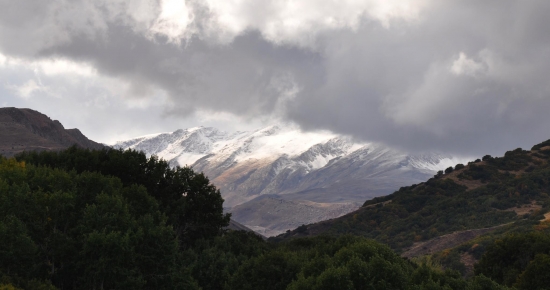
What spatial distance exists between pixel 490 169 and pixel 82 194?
121 meters

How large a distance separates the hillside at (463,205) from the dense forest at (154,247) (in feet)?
159

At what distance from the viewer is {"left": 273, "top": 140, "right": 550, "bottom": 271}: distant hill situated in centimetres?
10150

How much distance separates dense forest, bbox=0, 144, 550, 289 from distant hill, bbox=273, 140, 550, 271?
3578cm

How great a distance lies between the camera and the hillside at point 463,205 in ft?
383

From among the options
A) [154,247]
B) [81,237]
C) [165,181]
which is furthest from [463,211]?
[81,237]

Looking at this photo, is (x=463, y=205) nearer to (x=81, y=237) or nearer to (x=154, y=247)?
(x=154, y=247)

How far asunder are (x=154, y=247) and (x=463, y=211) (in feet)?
313

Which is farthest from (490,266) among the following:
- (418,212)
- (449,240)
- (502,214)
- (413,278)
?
(418,212)

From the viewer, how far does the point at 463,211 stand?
126062 mm

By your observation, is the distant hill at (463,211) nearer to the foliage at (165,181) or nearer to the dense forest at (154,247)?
the dense forest at (154,247)

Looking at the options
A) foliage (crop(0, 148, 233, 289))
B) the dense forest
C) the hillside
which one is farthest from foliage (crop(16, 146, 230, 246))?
the hillside

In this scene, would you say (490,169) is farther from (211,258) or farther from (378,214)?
(211,258)

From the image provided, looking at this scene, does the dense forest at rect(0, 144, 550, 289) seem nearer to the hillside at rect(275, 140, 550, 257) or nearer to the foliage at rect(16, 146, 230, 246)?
the foliage at rect(16, 146, 230, 246)

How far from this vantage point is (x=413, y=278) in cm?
4272
